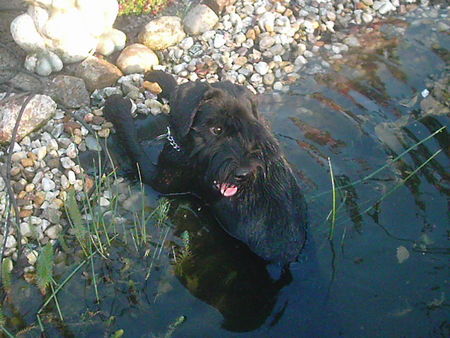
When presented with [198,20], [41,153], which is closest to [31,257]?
[41,153]

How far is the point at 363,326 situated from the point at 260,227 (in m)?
1.00

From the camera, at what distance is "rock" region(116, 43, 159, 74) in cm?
614

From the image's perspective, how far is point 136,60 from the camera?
20.2 ft

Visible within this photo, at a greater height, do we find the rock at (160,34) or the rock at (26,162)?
the rock at (160,34)

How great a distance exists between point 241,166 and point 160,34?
115 inches

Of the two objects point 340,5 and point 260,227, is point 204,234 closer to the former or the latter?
point 260,227

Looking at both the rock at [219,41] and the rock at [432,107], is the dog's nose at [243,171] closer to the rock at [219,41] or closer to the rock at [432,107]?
the rock at [432,107]

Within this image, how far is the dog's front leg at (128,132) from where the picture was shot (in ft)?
16.8

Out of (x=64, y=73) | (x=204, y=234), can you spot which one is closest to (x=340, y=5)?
(x=64, y=73)

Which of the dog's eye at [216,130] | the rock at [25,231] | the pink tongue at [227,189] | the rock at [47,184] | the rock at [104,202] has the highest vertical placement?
the dog's eye at [216,130]

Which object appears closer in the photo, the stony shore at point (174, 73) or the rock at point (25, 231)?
the rock at point (25, 231)

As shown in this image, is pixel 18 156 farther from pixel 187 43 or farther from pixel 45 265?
pixel 187 43

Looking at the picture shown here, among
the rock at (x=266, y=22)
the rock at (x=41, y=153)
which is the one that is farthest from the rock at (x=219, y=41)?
the rock at (x=41, y=153)

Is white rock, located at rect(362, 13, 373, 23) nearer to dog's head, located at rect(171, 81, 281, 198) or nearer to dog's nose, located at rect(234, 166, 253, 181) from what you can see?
dog's head, located at rect(171, 81, 281, 198)
